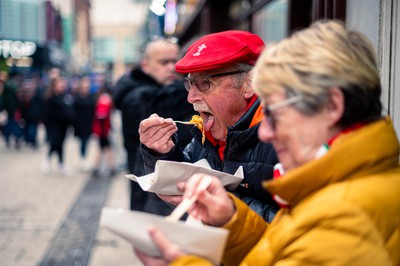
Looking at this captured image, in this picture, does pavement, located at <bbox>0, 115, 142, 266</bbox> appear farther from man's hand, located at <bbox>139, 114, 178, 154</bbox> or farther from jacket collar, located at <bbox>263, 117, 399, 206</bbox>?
jacket collar, located at <bbox>263, 117, 399, 206</bbox>

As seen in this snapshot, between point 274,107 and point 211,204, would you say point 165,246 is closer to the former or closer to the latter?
point 211,204

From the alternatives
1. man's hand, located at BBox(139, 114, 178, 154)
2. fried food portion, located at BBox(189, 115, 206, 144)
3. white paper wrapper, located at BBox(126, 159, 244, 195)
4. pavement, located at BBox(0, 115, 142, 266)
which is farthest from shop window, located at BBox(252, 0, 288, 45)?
white paper wrapper, located at BBox(126, 159, 244, 195)

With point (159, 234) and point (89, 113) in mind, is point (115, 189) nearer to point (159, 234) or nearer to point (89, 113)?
point (89, 113)

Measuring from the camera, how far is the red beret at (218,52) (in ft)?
7.34

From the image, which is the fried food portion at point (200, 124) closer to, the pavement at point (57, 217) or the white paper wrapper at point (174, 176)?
the white paper wrapper at point (174, 176)

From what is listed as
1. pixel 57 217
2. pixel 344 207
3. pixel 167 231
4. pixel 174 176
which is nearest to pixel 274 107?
pixel 344 207

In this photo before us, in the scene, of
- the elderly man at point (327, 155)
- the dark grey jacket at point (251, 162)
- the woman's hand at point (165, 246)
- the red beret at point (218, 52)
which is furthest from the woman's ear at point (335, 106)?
the red beret at point (218, 52)

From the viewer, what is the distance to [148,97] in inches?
174

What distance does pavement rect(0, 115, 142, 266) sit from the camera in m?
5.41

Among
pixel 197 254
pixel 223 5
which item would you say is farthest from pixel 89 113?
pixel 197 254

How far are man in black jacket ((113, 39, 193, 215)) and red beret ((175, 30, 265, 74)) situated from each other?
1.74 metres

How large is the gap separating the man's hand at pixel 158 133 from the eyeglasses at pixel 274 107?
2.74ft

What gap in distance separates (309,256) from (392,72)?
154 cm

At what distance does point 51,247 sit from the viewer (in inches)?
223
